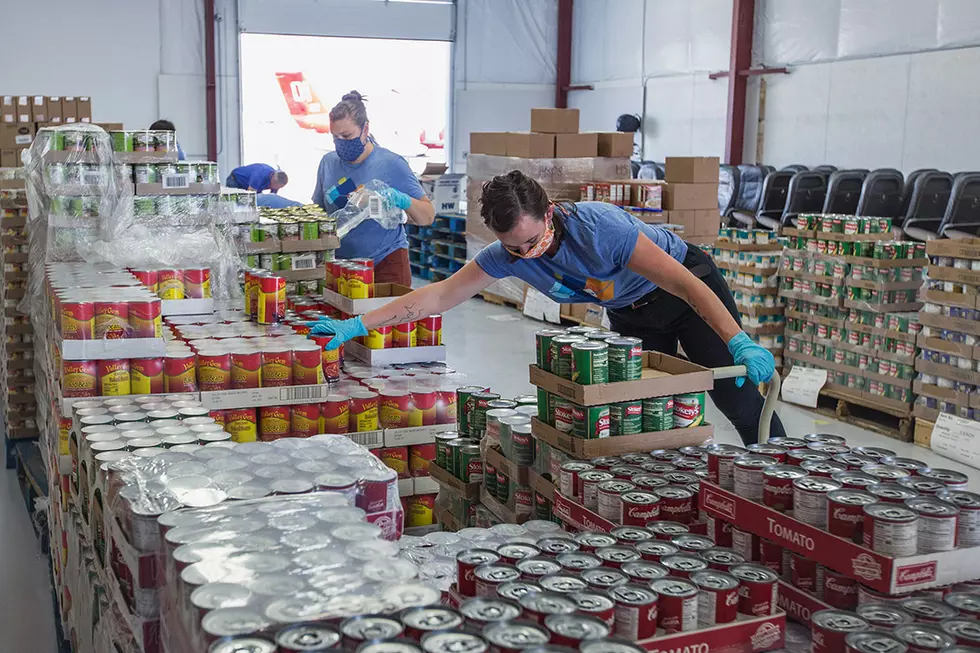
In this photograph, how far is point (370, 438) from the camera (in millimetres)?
3957

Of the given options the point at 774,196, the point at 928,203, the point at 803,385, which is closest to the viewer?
the point at 803,385

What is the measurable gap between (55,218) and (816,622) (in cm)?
431

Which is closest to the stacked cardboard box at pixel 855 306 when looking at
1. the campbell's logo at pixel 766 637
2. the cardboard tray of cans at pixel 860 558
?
the cardboard tray of cans at pixel 860 558

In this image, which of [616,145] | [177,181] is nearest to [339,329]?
[177,181]

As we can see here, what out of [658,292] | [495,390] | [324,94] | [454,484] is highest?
[324,94]

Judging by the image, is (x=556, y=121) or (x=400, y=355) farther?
(x=556, y=121)

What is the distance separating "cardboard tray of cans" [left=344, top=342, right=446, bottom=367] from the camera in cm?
441

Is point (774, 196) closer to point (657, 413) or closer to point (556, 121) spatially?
point (556, 121)

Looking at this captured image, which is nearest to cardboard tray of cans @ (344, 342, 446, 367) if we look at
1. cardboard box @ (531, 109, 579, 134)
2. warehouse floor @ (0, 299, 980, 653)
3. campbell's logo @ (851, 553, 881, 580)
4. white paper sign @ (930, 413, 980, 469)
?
warehouse floor @ (0, 299, 980, 653)

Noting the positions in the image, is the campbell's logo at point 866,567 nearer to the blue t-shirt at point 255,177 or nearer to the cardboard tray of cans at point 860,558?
the cardboard tray of cans at point 860,558

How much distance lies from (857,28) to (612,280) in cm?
955

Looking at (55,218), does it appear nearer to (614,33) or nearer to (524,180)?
(524,180)

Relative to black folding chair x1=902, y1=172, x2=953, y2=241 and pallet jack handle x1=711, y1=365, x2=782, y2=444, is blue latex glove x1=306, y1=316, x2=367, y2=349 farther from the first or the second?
black folding chair x1=902, y1=172, x2=953, y2=241

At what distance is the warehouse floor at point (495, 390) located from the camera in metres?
3.94
